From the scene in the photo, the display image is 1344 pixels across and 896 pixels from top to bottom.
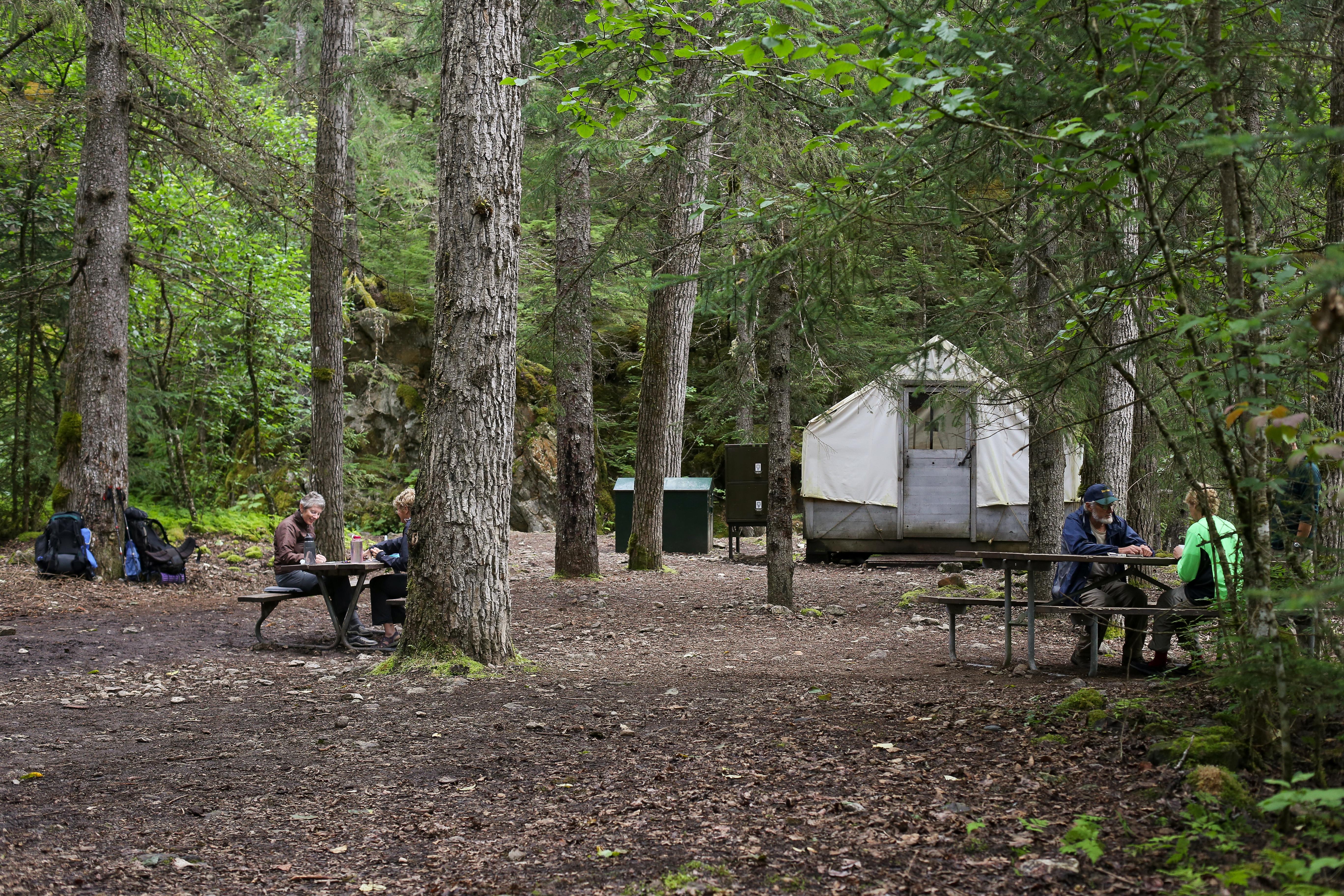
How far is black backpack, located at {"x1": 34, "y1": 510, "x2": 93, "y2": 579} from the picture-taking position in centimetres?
1022

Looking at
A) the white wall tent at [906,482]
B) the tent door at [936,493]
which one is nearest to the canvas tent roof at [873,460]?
the white wall tent at [906,482]

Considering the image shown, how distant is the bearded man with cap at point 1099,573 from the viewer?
20.1 feet

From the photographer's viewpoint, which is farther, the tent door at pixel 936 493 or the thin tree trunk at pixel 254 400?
the thin tree trunk at pixel 254 400

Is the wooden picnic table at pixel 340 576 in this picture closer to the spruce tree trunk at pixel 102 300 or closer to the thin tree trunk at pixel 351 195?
the spruce tree trunk at pixel 102 300

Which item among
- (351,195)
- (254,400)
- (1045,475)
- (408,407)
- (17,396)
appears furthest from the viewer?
(408,407)

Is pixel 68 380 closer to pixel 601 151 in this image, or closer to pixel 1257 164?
pixel 601 151

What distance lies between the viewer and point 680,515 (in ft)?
51.2

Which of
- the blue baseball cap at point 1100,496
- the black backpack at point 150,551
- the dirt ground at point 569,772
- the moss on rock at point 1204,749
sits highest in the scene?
the blue baseball cap at point 1100,496

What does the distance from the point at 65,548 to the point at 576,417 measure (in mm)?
5501

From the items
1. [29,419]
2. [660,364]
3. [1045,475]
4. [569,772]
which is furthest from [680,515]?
[569,772]

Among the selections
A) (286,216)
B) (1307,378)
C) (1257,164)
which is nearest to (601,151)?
(286,216)

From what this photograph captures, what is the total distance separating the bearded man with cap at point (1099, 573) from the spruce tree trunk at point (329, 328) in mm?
8386

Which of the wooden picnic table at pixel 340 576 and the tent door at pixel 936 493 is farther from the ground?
the tent door at pixel 936 493

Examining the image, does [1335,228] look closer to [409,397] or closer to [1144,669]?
[1144,669]
